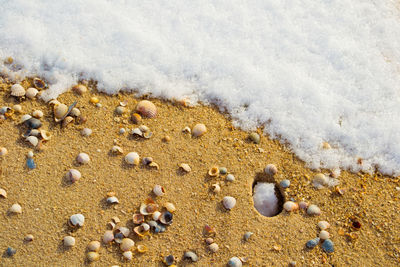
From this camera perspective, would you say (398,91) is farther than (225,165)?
Yes

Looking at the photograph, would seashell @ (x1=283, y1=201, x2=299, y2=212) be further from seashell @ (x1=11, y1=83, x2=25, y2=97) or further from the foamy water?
seashell @ (x1=11, y1=83, x2=25, y2=97)

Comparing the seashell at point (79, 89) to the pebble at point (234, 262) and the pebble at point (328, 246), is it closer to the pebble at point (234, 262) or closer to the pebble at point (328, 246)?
the pebble at point (234, 262)

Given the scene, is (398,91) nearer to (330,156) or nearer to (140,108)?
(330,156)

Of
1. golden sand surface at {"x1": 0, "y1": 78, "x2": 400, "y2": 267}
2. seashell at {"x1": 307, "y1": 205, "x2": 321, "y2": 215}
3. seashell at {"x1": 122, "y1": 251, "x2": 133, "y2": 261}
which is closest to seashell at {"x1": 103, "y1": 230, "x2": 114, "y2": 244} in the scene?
golden sand surface at {"x1": 0, "y1": 78, "x2": 400, "y2": 267}

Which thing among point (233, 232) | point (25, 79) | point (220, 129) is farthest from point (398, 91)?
point (25, 79)

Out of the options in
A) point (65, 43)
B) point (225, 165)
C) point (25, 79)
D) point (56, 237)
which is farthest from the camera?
point (65, 43)

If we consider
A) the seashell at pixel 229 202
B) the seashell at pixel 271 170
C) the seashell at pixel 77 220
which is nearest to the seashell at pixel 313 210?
the seashell at pixel 271 170
